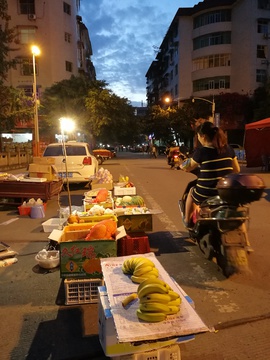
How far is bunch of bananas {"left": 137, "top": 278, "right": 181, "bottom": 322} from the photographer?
7.58 ft

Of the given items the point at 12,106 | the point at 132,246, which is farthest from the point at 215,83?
the point at 132,246

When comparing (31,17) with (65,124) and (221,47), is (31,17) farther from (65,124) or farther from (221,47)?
(65,124)

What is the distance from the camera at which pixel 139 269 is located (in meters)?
3.00

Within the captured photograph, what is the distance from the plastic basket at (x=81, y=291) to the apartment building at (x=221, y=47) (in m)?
45.2

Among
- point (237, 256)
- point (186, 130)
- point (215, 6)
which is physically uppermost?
point (215, 6)

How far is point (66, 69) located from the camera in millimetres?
44188

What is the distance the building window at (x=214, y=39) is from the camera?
46250mm

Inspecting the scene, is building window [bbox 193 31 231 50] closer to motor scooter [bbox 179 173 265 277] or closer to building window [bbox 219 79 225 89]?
building window [bbox 219 79 225 89]

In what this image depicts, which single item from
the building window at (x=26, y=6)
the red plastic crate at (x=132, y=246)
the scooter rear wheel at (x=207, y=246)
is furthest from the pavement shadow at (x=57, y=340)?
the building window at (x=26, y=6)

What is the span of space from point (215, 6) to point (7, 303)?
5065 cm

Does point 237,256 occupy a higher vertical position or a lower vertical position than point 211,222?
lower

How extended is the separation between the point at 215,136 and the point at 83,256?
7.87 feet

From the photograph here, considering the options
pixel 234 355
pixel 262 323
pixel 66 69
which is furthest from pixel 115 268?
pixel 66 69

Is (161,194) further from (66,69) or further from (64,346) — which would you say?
(66,69)
